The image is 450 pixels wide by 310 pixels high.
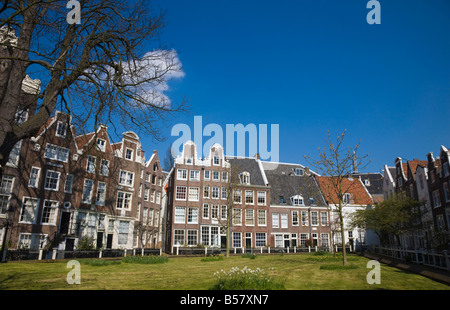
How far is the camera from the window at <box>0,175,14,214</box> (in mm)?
28250

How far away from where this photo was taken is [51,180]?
32.8 metres

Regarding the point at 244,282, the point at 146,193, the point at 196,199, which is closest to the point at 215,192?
the point at 196,199

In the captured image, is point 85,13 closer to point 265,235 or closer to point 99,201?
point 99,201

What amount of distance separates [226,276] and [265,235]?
38531 millimetres

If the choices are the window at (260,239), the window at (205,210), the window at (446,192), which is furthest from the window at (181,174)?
A: the window at (446,192)

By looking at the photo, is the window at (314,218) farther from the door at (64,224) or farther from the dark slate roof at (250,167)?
the door at (64,224)

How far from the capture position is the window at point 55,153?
32.7 metres

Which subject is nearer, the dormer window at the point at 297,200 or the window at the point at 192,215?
the window at the point at 192,215

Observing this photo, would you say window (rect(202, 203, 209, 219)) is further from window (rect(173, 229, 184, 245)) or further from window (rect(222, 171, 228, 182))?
window (rect(222, 171, 228, 182))

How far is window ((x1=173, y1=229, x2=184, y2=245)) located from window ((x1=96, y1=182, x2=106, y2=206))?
11.7m

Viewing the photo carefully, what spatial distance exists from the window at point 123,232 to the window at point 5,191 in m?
14.2

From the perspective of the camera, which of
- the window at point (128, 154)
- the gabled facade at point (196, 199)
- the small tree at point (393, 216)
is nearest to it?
the small tree at point (393, 216)

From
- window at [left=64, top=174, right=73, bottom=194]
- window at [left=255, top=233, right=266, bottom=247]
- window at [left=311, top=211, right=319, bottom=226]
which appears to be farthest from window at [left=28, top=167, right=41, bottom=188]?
window at [left=311, top=211, right=319, bottom=226]

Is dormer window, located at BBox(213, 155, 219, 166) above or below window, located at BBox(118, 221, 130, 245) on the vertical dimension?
above
